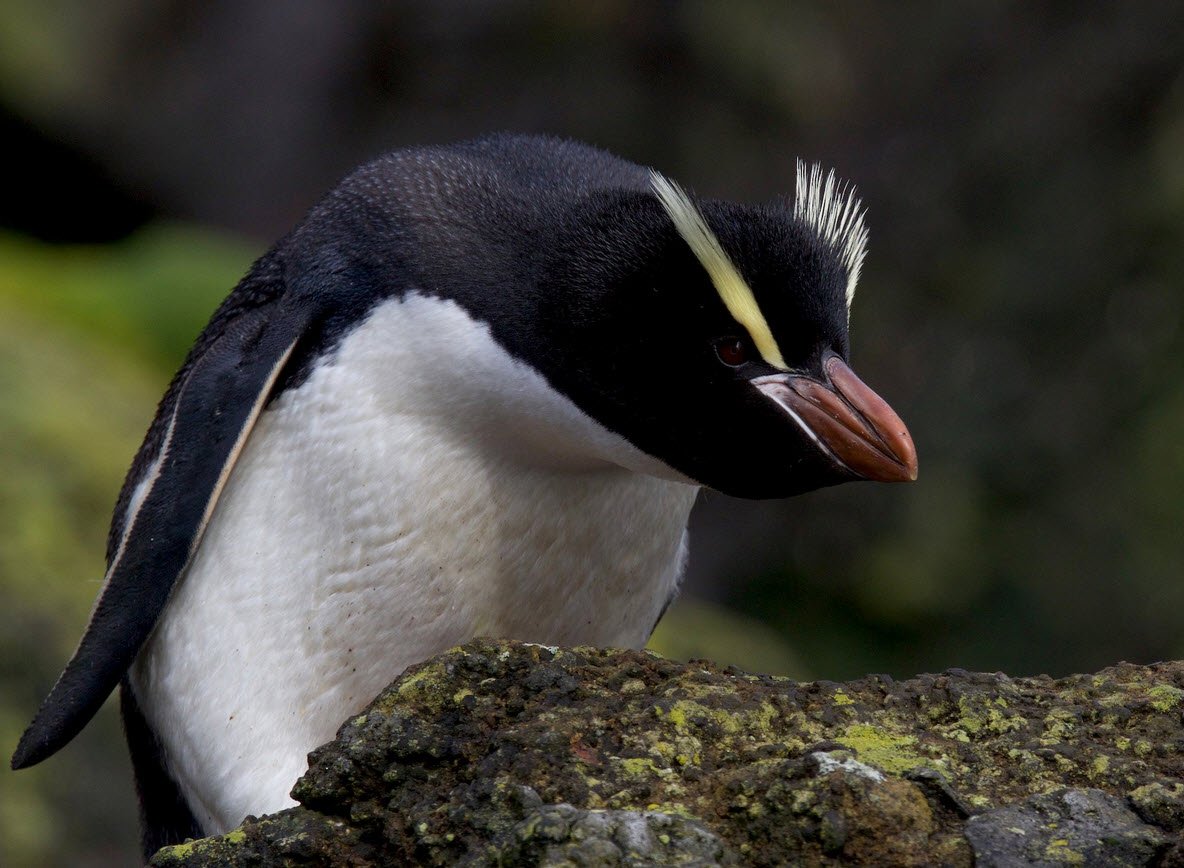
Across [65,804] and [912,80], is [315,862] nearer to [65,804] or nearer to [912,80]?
[65,804]

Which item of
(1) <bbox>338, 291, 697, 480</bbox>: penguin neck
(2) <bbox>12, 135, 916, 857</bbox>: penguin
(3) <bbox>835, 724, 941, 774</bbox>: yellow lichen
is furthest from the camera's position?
(1) <bbox>338, 291, 697, 480</bbox>: penguin neck

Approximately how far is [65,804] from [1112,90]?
538cm

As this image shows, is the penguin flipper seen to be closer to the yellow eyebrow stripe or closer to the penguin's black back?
the penguin's black back

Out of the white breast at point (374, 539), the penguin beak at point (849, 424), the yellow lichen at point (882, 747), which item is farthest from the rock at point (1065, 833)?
the white breast at point (374, 539)

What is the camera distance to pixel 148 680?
2730 millimetres

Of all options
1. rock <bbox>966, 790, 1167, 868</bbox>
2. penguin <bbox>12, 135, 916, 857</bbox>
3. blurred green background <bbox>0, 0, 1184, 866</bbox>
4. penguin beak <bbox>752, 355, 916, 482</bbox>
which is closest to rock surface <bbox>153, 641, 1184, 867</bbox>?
rock <bbox>966, 790, 1167, 868</bbox>

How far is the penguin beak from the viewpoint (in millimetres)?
2055

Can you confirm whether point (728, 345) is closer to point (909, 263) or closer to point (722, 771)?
point (722, 771)

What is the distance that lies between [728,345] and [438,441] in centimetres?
58

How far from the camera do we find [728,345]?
2121mm

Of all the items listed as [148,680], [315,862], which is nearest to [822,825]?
[315,862]

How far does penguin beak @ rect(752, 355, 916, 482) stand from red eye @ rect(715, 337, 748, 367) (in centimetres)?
4

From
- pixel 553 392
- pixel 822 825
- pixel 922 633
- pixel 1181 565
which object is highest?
pixel 1181 565

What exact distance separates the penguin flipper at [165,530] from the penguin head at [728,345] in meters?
0.60
